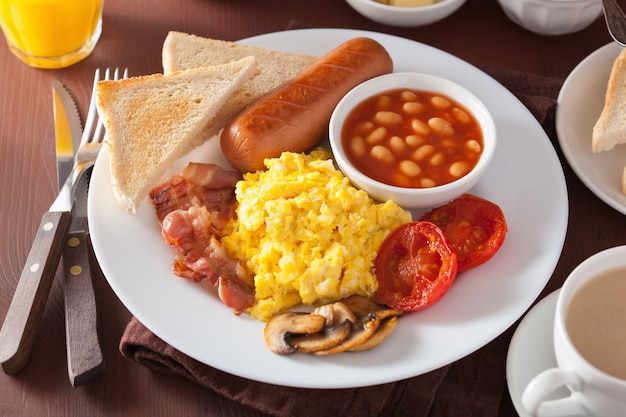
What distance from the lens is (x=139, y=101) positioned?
10.2 feet

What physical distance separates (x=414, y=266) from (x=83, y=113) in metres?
1.75

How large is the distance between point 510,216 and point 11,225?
77.4 inches

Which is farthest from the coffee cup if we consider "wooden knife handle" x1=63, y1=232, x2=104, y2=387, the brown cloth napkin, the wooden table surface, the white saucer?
"wooden knife handle" x1=63, y1=232, x2=104, y2=387

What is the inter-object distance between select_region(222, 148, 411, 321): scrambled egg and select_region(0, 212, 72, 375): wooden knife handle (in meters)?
0.62

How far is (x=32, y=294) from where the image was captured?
2.61m

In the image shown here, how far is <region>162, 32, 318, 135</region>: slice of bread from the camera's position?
10.8 ft

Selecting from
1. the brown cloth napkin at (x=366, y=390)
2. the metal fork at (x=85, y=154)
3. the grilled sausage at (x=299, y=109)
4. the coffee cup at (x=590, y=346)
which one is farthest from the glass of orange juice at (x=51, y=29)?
the coffee cup at (x=590, y=346)

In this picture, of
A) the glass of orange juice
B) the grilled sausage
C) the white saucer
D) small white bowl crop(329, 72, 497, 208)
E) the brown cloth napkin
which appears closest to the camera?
the white saucer

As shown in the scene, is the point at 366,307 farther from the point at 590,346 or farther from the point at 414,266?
the point at 590,346

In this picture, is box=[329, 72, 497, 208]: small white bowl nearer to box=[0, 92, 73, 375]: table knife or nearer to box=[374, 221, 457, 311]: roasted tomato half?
box=[374, 221, 457, 311]: roasted tomato half

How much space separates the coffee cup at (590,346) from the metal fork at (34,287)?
1.62 meters

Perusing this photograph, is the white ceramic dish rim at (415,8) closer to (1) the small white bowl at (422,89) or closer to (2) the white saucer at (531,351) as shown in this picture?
(1) the small white bowl at (422,89)

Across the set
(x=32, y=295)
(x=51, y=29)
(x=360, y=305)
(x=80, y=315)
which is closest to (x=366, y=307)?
(x=360, y=305)

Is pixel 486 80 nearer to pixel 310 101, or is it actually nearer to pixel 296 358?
pixel 310 101
